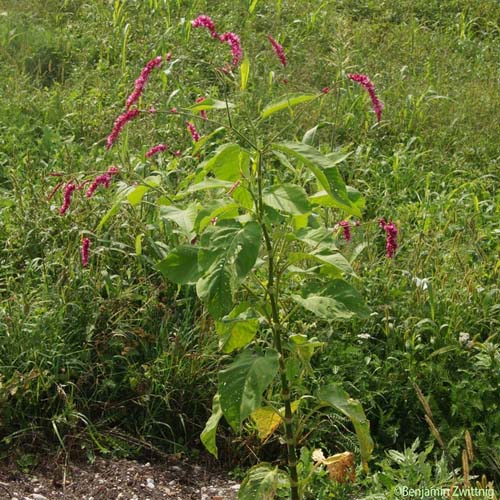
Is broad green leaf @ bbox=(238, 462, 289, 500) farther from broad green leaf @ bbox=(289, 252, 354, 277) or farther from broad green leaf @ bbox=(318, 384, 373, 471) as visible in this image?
broad green leaf @ bbox=(289, 252, 354, 277)

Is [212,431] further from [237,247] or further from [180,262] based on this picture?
[237,247]

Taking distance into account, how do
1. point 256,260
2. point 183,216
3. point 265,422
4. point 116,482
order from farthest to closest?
point 116,482 < point 265,422 < point 183,216 < point 256,260

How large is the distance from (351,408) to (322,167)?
70cm

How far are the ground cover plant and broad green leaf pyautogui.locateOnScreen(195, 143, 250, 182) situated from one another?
0.84 ft

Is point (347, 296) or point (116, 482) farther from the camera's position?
point (116, 482)

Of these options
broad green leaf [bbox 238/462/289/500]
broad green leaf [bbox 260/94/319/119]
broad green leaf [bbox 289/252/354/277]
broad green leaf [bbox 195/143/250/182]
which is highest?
broad green leaf [bbox 260/94/319/119]

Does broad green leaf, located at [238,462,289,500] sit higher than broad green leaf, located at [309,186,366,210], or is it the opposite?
broad green leaf, located at [309,186,366,210]

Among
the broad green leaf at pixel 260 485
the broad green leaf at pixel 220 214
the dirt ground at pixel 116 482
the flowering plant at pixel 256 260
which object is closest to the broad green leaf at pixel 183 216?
the flowering plant at pixel 256 260

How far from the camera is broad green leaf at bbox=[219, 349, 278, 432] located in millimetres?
2600

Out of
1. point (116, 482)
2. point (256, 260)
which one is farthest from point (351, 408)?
point (116, 482)

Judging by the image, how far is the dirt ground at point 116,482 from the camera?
3340 mm

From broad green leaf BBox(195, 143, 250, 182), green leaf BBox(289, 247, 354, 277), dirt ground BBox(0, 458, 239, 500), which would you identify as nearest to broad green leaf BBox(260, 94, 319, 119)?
broad green leaf BBox(195, 143, 250, 182)

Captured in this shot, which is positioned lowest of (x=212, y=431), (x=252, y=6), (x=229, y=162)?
(x=252, y=6)

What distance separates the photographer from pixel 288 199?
2.66 meters
